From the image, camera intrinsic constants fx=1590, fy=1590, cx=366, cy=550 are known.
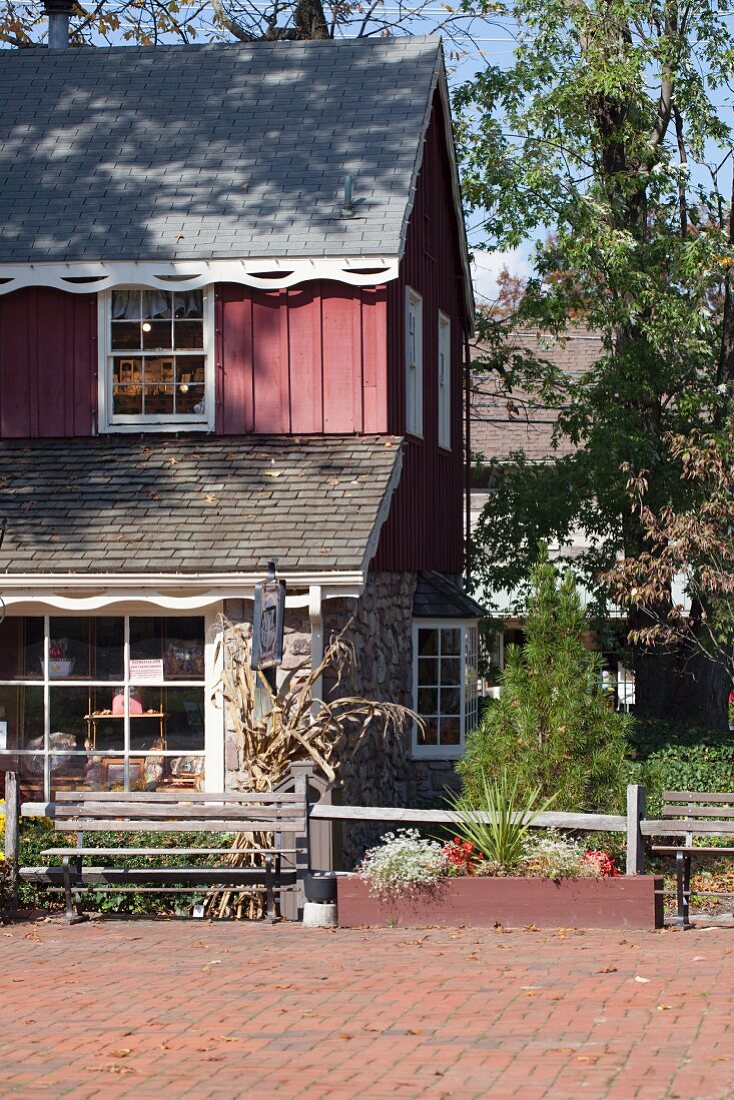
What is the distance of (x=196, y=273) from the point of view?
638 inches

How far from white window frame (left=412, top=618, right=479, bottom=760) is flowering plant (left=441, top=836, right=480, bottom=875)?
5151 mm

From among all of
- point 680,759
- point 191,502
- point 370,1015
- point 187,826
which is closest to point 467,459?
point 680,759

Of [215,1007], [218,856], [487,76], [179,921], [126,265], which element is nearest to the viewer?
[215,1007]

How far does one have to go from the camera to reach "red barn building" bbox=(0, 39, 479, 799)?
1447 centimetres

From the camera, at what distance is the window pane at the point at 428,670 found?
1816cm

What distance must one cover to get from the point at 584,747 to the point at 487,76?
37.4ft

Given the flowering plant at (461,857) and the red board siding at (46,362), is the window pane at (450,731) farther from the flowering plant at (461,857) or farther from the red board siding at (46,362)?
the flowering plant at (461,857)

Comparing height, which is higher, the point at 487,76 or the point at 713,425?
the point at 487,76

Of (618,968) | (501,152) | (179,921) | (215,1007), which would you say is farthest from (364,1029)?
(501,152)

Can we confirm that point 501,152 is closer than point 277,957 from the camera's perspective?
No

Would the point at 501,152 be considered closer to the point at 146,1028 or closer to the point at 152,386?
the point at 152,386

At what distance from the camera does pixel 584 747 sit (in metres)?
14.6

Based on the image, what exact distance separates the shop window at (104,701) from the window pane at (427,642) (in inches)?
162

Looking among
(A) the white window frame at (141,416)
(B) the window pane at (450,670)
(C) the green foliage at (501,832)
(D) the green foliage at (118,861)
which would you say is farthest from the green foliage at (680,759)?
(A) the white window frame at (141,416)
